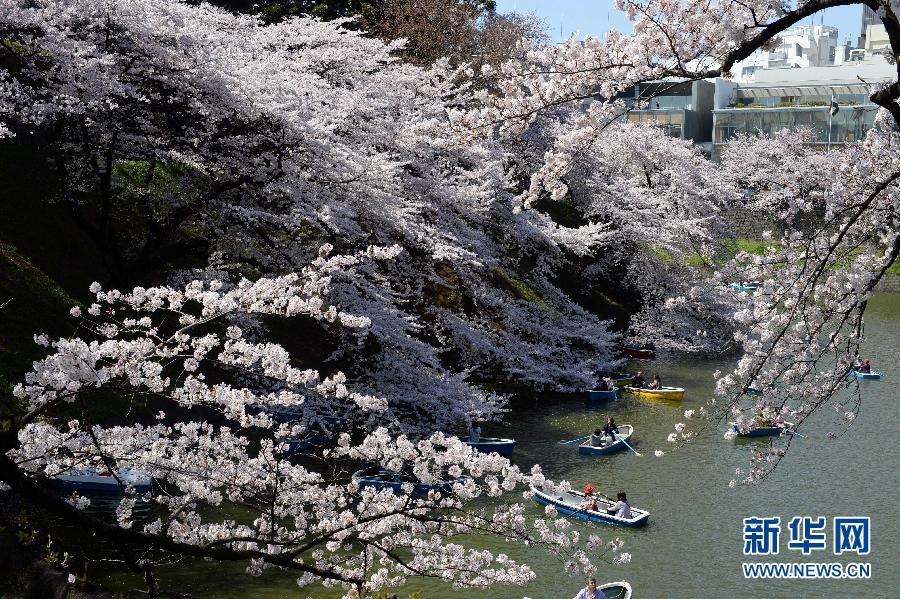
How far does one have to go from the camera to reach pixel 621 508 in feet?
49.9

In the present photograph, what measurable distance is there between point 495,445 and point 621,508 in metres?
3.42

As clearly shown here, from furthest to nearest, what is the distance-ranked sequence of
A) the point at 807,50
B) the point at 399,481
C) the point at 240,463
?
the point at 807,50 → the point at 399,481 → the point at 240,463

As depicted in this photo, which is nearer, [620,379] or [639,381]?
[639,381]

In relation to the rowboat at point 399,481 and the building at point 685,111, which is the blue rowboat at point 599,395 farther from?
the building at point 685,111

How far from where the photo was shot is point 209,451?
8562 millimetres

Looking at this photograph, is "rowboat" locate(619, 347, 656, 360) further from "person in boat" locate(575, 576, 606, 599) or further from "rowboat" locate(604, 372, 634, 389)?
"person in boat" locate(575, 576, 606, 599)

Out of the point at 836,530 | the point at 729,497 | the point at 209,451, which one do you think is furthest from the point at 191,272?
the point at 836,530

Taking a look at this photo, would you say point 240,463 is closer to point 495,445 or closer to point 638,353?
point 495,445

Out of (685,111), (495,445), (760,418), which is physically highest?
(685,111)

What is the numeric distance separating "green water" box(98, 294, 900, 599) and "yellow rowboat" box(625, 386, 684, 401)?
363 millimetres

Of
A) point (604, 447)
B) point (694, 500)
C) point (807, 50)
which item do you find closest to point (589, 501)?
point (694, 500)

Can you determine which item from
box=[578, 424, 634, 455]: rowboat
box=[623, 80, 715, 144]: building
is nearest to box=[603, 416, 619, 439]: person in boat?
box=[578, 424, 634, 455]: rowboat

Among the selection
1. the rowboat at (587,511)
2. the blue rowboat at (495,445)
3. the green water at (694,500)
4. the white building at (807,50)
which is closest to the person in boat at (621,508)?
the rowboat at (587,511)

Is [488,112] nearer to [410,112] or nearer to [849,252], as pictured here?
[849,252]
